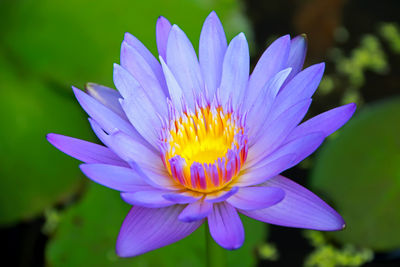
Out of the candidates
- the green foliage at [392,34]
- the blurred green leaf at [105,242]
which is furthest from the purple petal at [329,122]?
the green foliage at [392,34]


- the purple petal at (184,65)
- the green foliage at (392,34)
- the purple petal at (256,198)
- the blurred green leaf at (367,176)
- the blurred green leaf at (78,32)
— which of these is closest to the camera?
the purple petal at (256,198)

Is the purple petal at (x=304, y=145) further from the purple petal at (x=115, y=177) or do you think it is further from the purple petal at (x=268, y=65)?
the purple petal at (x=115, y=177)

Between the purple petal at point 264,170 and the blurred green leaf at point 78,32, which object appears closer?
the purple petal at point 264,170

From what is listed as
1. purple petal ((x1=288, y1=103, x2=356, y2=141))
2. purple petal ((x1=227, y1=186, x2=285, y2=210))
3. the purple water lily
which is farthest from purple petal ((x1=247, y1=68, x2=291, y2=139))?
purple petal ((x1=227, y1=186, x2=285, y2=210))

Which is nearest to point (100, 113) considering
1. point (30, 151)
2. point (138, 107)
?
point (138, 107)

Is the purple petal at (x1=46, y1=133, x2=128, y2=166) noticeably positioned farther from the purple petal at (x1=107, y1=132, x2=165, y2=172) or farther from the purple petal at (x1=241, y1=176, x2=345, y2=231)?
the purple petal at (x1=241, y1=176, x2=345, y2=231)

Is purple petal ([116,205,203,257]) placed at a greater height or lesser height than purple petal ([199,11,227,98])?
lesser

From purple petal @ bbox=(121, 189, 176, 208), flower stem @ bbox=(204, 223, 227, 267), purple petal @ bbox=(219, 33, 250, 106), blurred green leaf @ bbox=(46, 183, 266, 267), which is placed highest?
purple petal @ bbox=(219, 33, 250, 106)
